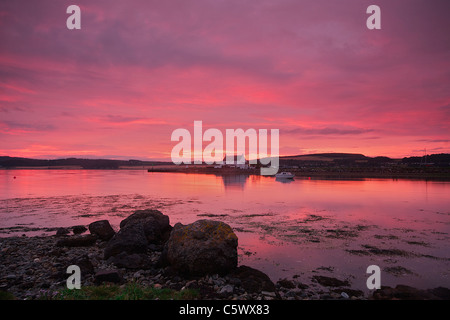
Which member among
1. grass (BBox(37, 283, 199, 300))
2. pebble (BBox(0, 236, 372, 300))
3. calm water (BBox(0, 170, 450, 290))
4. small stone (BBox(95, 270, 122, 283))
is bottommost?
calm water (BBox(0, 170, 450, 290))

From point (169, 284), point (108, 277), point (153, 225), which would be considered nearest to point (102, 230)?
point (153, 225)

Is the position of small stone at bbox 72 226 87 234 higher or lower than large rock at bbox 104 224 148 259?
lower

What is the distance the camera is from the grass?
746 cm

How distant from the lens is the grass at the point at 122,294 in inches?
294

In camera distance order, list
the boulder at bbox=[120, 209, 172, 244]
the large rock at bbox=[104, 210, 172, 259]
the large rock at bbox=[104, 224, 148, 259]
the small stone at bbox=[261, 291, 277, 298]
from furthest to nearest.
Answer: the boulder at bbox=[120, 209, 172, 244]
the large rock at bbox=[104, 210, 172, 259]
the large rock at bbox=[104, 224, 148, 259]
the small stone at bbox=[261, 291, 277, 298]

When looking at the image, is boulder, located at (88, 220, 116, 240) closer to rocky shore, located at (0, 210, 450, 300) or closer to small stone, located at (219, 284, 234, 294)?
rocky shore, located at (0, 210, 450, 300)

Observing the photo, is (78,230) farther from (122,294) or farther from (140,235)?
(122,294)

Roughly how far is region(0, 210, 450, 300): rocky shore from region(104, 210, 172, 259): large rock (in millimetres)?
47

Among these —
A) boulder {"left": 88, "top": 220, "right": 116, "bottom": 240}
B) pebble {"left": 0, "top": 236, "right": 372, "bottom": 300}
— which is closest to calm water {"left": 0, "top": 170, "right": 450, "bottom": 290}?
pebble {"left": 0, "top": 236, "right": 372, "bottom": 300}

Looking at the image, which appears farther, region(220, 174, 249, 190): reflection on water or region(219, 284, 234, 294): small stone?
region(220, 174, 249, 190): reflection on water

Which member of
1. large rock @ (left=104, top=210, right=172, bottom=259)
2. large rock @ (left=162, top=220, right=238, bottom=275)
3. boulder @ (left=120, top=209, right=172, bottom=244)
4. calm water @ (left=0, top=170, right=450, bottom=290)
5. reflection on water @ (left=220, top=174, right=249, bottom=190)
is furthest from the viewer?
reflection on water @ (left=220, top=174, right=249, bottom=190)

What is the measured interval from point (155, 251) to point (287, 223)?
11.2 meters
